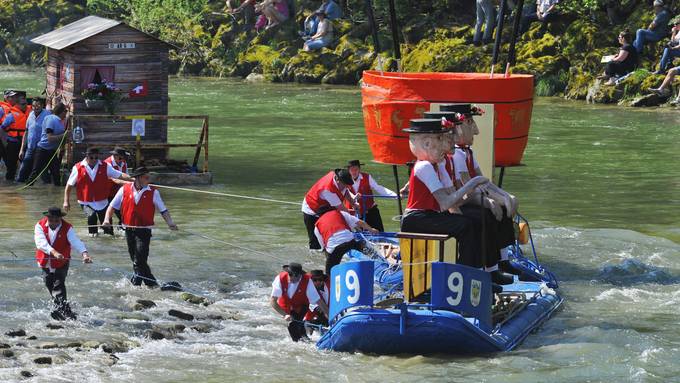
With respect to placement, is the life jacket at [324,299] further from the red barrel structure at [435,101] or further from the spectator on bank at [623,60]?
the spectator on bank at [623,60]

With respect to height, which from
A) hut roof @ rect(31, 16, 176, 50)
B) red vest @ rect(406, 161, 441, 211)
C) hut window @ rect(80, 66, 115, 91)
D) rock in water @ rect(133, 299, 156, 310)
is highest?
hut roof @ rect(31, 16, 176, 50)

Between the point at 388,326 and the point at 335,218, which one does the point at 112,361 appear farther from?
the point at 335,218

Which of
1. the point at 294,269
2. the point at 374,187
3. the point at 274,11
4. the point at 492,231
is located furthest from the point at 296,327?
the point at 274,11

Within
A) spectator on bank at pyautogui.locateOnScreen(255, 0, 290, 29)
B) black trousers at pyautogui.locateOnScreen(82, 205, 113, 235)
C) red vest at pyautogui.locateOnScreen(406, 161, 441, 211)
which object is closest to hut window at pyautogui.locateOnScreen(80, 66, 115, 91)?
black trousers at pyautogui.locateOnScreen(82, 205, 113, 235)

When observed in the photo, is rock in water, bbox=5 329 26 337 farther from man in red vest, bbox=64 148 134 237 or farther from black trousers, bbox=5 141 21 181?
black trousers, bbox=5 141 21 181

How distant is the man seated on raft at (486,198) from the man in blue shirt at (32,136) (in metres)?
12.6

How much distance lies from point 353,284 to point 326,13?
123 feet

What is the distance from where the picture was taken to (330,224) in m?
17.2

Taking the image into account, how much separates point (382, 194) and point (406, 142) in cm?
224

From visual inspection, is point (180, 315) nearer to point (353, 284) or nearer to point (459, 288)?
point (353, 284)

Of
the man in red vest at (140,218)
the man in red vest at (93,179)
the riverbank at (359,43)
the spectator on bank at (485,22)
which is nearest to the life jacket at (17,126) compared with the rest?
the man in red vest at (93,179)

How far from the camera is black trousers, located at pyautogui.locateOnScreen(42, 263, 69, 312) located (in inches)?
634

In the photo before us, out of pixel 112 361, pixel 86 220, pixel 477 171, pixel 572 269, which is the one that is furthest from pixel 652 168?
pixel 112 361

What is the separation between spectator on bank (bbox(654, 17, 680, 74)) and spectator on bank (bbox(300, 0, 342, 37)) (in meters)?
14.9
